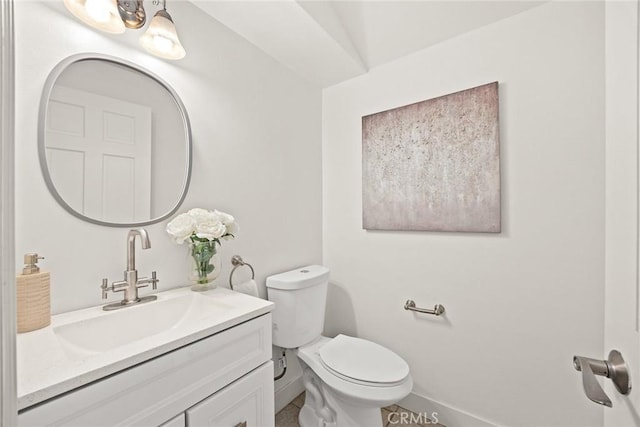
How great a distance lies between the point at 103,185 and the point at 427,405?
1937 millimetres

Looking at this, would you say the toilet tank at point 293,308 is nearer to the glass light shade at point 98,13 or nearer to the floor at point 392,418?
the floor at point 392,418

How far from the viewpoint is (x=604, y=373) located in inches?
18.4

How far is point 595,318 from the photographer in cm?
113

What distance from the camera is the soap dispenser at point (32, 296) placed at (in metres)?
0.72

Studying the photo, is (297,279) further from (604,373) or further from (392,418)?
(604,373)

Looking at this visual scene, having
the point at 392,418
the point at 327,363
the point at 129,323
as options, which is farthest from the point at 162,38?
the point at 392,418

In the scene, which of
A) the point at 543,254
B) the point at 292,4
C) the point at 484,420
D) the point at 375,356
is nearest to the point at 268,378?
the point at 375,356

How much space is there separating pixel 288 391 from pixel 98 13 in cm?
200

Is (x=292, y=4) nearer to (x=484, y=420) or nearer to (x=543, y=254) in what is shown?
(x=543, y=254)

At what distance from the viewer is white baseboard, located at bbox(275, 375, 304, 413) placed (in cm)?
160

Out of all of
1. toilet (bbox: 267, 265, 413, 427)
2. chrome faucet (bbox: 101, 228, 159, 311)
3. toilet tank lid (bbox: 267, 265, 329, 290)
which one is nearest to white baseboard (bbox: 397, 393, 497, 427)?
toilet (bbox: 267, 265, 413, 427)

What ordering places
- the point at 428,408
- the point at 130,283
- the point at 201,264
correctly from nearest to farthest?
the point at 130,283, the point at 201,264, the point at 428,408

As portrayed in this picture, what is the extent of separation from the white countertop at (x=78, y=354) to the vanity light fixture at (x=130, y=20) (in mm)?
967

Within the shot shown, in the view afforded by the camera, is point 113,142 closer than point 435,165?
Yes
